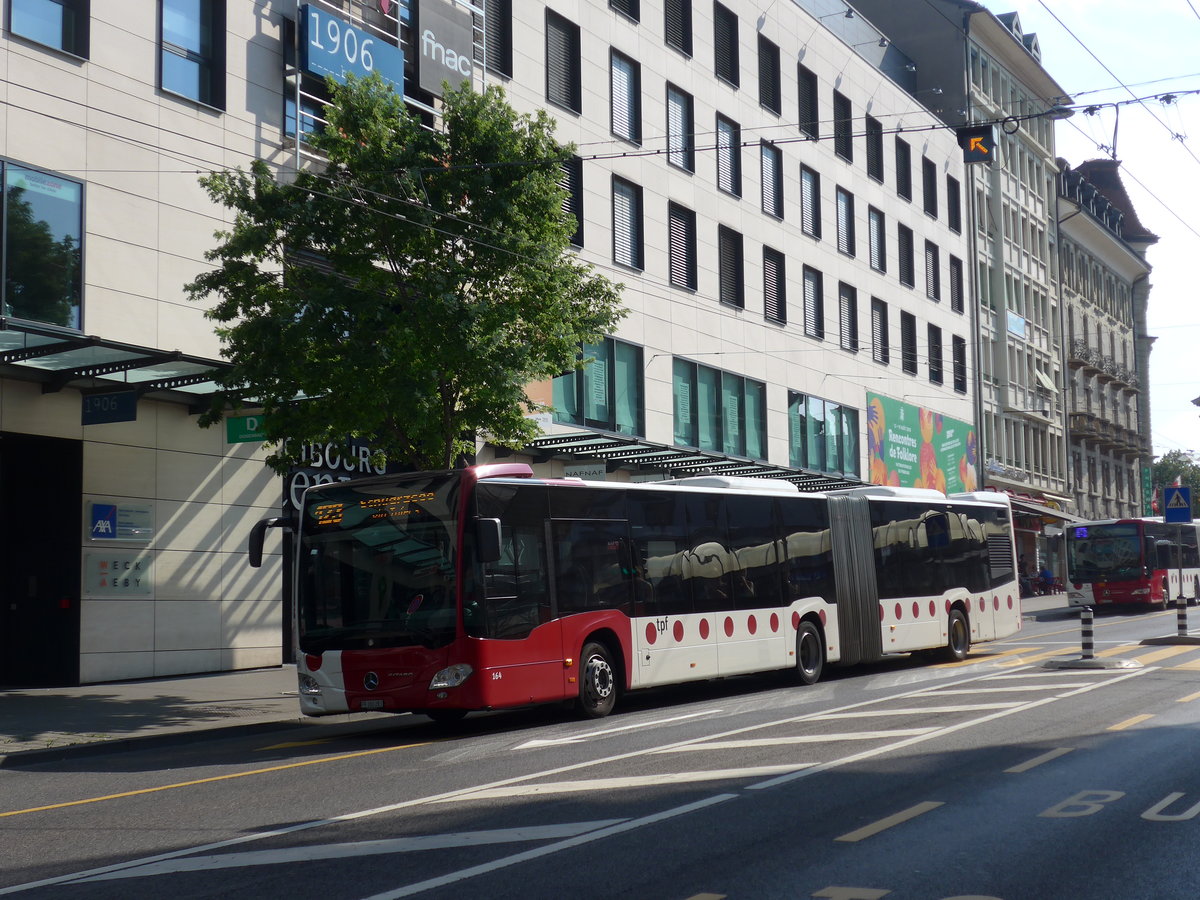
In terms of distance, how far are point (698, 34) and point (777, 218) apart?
6.05 m

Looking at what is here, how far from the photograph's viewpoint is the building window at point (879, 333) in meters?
47.4

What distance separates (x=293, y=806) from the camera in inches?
384

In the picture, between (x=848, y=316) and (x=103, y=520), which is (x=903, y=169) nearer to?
(x=848, y=316)

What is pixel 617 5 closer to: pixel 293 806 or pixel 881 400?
pixel 881 400

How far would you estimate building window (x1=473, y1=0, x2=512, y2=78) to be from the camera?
29.6 meters

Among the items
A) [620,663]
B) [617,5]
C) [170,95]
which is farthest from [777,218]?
[620,663]

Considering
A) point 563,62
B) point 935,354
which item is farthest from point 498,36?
point 935,354

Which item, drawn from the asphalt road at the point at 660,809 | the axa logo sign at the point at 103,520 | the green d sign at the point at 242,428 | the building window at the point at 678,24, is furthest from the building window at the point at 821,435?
the asphalt road at the point at 660,809

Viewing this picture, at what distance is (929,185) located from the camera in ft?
175

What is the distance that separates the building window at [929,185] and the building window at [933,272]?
1.35 meters

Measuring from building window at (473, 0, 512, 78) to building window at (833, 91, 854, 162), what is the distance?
685 inches

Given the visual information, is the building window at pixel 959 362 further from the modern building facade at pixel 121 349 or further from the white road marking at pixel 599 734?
the white road marking at pixel 599 734

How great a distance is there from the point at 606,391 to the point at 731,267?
8069 mm

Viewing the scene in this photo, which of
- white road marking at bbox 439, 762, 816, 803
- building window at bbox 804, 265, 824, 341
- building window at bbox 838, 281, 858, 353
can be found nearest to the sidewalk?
white road marking at bbox 439, 762, 816, 803
